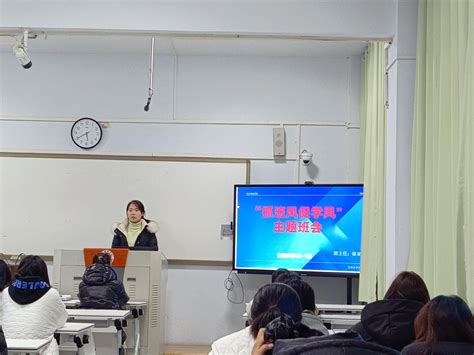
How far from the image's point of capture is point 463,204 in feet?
11.8

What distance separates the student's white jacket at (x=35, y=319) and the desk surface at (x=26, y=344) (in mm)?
212

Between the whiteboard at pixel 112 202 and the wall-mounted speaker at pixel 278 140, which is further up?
the wall-mounted speaker at pixel 278 140

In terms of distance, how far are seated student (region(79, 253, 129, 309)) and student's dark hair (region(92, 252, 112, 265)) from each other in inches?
3.3

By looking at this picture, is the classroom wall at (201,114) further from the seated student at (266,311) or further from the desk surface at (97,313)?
the seated student at (266,311)

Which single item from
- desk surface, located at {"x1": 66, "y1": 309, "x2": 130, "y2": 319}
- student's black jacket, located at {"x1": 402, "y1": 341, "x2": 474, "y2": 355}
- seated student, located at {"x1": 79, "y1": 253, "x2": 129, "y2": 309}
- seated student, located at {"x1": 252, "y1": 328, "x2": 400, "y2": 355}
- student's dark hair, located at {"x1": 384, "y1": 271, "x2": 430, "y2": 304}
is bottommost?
desk surface, located at {"x1": 66, "y1": 309, "x2": 130, "y2": 319}

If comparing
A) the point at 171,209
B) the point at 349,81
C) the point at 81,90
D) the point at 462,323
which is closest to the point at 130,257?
the point at 171,209

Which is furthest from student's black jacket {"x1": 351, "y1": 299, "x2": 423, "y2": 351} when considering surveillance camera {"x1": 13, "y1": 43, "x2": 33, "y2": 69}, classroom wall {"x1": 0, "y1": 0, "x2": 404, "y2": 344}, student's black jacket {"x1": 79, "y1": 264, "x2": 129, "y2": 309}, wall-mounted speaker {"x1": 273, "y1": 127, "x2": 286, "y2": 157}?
wall-mounted speaker {"x1": 273, "y1": 127, "x2": 286, "y2": 157}

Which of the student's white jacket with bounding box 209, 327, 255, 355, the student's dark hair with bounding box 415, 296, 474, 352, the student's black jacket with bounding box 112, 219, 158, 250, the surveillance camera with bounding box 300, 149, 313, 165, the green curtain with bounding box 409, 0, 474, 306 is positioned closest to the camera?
the student's dark hair with bounding box 415, 296, 474, 352

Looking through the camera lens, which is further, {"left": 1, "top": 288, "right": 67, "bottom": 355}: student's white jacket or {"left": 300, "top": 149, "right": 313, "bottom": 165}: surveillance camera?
{"left": 300, "top": 149, "right": 313, "bottom": 165}: surveillance camera

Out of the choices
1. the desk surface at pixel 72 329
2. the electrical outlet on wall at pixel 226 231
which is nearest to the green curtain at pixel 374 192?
the electrical outlet on wall at pixel 226 231

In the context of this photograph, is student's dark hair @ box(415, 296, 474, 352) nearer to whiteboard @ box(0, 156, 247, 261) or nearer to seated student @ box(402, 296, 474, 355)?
seated student @ box(402, 296, 474, 355)

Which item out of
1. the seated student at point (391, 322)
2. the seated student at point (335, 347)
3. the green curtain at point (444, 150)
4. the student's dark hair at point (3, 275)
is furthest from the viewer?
the student's dark hair at point (3, 275)

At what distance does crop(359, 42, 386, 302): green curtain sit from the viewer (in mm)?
5539

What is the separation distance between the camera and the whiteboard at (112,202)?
25.3ft
